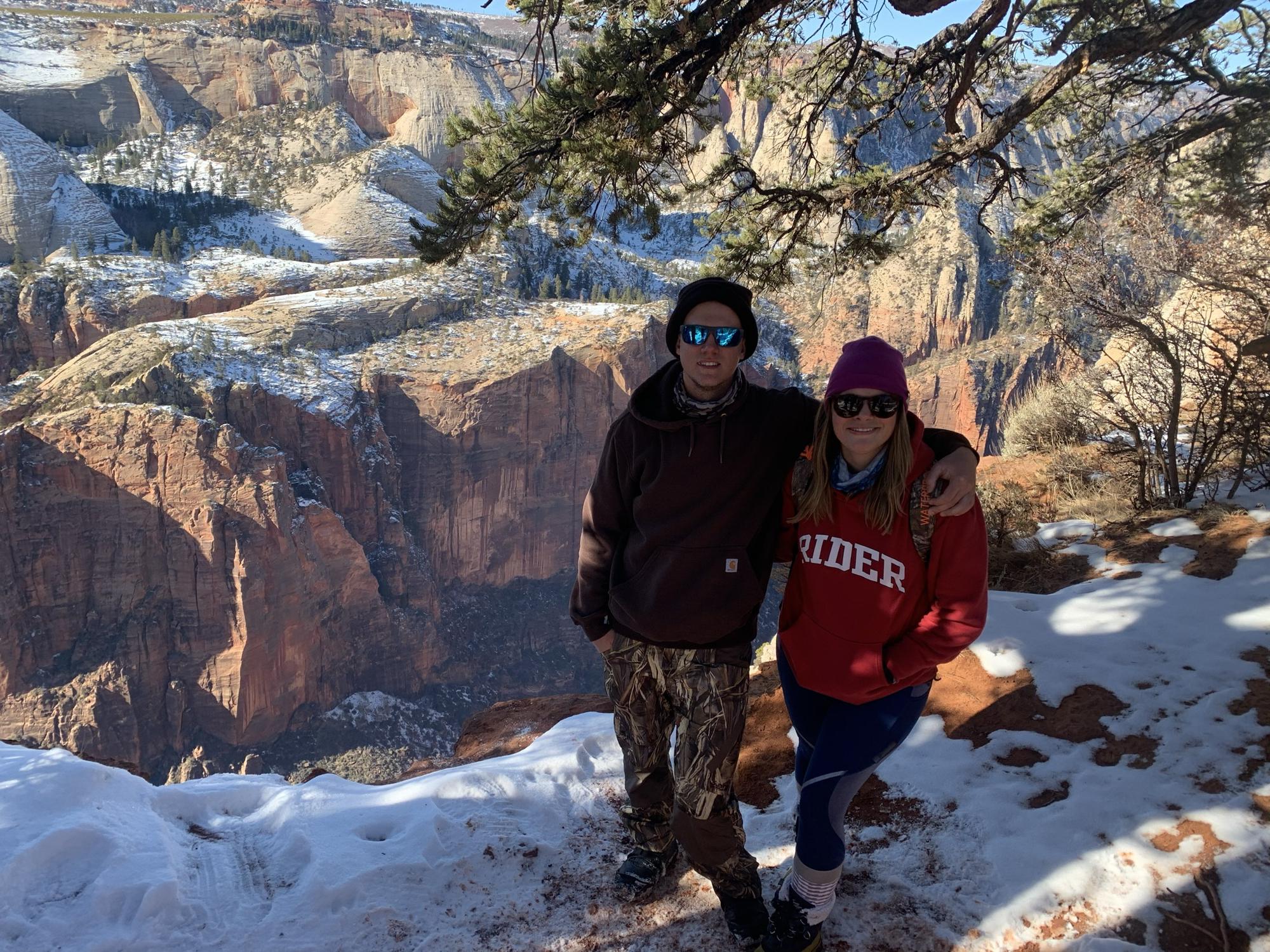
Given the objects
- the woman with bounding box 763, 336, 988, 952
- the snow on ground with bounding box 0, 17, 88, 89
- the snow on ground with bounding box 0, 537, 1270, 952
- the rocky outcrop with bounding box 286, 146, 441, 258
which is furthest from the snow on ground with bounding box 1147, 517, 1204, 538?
the snow on ground with bounding box 0, 17, 88, 89

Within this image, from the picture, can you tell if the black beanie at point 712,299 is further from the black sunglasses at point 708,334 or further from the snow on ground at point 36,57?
the snow on ground at point 36,57

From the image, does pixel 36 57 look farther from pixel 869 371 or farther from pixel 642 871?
pixel 869 371

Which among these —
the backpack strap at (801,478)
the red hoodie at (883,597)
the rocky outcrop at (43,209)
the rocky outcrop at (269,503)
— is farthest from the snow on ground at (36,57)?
the red hoodie at (883,597)

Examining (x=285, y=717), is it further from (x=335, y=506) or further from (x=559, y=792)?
(x=559, y=792)

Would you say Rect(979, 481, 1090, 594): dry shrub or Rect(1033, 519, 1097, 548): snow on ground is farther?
Rect(1033, 519, 1097, 548): snow on ground

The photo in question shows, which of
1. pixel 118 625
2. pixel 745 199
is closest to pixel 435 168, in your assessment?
pixel 118 625

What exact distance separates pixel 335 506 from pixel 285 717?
1083 cm

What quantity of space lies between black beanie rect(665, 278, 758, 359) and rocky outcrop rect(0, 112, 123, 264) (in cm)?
5696

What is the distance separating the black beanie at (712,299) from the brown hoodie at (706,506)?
0.58ft

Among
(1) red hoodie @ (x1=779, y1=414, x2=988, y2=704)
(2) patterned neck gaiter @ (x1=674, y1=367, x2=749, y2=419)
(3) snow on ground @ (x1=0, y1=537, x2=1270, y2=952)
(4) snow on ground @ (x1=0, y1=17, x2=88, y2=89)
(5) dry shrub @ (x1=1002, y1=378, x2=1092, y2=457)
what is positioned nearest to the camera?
(1) red hoodie @ (x1=779, y1=414, x2=988, y2=704)

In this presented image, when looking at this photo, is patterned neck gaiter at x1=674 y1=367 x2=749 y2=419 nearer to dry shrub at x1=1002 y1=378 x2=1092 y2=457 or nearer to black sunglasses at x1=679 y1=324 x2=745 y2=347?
black sunglasses at x1=679 y1=324 x2=745 y2=347

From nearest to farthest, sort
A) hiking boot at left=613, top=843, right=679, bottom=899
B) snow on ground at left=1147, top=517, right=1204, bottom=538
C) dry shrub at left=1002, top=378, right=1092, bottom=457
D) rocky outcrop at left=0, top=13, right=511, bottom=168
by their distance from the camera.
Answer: hiking boot at left=613, top=843, right=679, bottom=899 → snow on ground at left=1147, top=517, right=1204, bottom=538 → dry shrub at left=1002, top=378, right=1092, bottom=457 → rocky outcrop at left=0, top=13, right=511, bottom=168

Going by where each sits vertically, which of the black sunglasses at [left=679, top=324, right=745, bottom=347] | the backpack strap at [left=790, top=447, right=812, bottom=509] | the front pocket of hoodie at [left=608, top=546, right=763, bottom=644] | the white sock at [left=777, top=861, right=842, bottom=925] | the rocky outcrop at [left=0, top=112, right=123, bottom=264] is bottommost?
the white sock at [left=777, top=861, right=842, bottom=925]

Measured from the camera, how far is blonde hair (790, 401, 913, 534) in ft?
6.08
